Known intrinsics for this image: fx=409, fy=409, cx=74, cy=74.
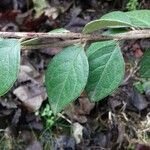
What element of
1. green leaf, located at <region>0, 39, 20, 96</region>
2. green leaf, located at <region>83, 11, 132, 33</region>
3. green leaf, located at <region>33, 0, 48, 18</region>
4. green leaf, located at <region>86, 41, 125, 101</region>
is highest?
green leaf, located at <region>83, 11, 132, 33</region>

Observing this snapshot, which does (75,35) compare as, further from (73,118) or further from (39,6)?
(39,6)

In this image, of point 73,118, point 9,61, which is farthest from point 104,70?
point 73,118

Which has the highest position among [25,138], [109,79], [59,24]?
[109,79]

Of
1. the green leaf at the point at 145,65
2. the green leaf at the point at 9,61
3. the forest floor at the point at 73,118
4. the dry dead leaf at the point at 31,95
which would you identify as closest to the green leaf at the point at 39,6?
the forest floor at the point at 73,118

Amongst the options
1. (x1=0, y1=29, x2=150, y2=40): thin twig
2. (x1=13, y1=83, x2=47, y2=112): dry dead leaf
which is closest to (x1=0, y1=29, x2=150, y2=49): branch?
(x1=0, y1=29, x2=150, y2=40): thin twig

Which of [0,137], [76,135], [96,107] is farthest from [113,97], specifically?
[0,137]

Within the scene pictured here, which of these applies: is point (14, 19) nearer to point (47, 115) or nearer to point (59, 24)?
point (59, 24)

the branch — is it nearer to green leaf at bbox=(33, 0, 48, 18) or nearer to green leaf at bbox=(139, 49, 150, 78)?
green leaf at bbox=(139, 49, 150, 78)

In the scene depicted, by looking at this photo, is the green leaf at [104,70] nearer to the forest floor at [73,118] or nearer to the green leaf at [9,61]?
the green leaf at [9,61]
